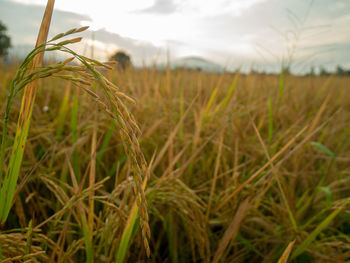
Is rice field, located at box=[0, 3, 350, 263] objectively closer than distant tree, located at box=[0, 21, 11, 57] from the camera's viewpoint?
Yes

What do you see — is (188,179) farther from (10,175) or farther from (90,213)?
(10,175)

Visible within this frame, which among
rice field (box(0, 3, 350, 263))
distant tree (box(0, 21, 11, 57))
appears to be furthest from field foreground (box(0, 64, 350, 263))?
distant tree (box(0, 21, 11, 57))

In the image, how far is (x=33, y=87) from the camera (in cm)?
51

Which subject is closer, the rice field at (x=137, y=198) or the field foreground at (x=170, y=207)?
the rice field at (x=137, y=198)

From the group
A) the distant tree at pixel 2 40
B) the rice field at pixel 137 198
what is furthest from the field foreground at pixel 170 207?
the distant tree at pixel 2 40

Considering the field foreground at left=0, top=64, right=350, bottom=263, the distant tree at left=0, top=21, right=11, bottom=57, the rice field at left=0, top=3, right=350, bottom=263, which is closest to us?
the rice field at left=0, top=3, right=350, bottom=263

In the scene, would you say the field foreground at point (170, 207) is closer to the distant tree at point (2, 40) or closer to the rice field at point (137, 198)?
the rice field at point (137, 198)

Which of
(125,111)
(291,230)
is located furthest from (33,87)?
(291,230)

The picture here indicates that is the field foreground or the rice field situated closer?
the rice field

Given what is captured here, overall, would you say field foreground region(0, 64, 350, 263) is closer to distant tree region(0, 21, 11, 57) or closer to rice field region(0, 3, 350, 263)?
rice field region(0, 3, 350, 263)

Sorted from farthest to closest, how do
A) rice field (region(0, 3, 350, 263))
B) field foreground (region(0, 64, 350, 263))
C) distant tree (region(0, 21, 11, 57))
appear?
1. distant tree (region(0, 21, 11, 57))
2. field foreground (region(0, 64, 350, 263))
3. rice field (region(0, 3, 350, 263))

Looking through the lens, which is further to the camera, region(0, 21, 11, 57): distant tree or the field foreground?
region(0, 21, 11, 57): distant tree

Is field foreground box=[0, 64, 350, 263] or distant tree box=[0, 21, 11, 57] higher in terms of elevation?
distant tree box=[0, 21, 11, 57]

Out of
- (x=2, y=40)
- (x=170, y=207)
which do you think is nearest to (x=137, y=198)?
(x=170, y=207)
